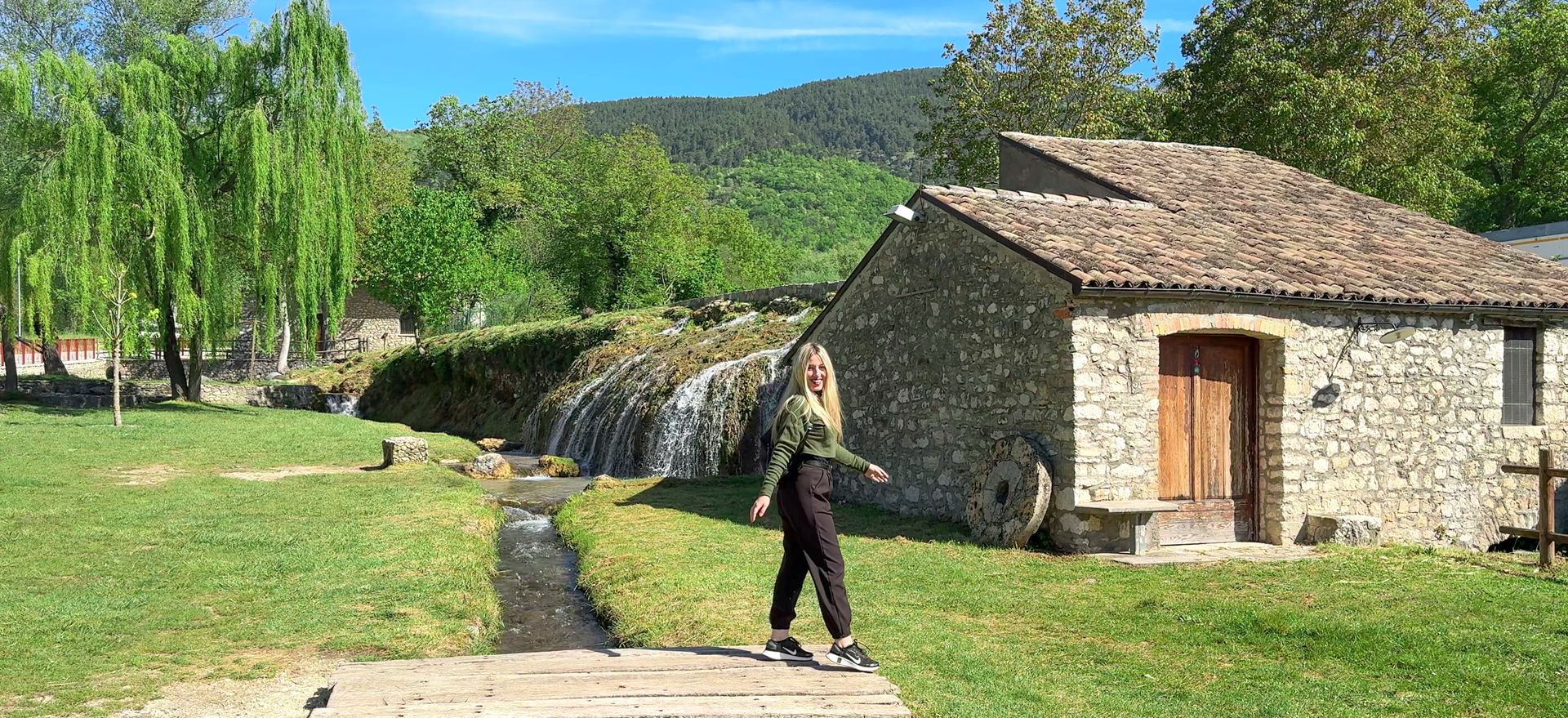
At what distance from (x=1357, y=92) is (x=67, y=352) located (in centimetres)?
5359

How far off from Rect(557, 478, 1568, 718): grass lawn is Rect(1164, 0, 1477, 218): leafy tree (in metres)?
15.7

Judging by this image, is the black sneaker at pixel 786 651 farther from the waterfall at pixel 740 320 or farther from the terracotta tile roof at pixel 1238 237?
the waterfall at pixel 740 320

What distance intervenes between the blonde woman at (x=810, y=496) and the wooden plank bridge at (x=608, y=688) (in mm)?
174

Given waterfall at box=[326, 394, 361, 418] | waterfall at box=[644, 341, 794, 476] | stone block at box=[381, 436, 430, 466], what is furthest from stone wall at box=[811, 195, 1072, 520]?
waterfall at box=[326, 394, 361, 418]

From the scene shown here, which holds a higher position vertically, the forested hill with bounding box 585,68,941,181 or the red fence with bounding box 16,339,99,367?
the forested hill with bounding box 585,68,941,181

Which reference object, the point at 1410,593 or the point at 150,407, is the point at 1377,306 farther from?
the point at 150,407

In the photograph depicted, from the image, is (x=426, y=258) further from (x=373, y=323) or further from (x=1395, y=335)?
(x=1395, y=335)

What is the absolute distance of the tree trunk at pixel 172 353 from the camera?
2545 cm

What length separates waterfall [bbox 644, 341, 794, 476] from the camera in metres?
18.4

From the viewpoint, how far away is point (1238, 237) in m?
12.9

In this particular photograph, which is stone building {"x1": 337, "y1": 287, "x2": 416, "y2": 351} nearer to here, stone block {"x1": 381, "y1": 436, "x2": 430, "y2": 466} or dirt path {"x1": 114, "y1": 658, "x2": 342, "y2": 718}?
stone block {"x1": 381, "y1": 436, "x2": 430, "y2": 466}

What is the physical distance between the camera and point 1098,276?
10.5 m

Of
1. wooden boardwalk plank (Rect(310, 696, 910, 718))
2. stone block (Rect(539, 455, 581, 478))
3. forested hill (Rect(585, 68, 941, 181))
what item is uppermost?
forested hill (Rect(585, 68, 941, 181))

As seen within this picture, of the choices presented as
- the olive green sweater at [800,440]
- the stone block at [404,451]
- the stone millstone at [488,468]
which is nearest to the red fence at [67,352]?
the stone block at [404,451]
